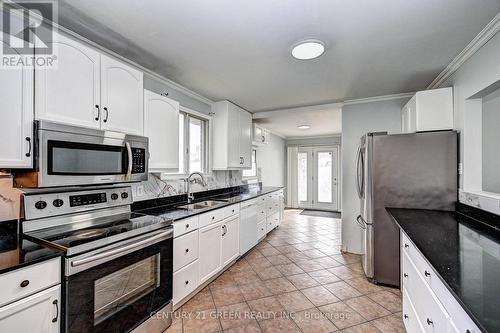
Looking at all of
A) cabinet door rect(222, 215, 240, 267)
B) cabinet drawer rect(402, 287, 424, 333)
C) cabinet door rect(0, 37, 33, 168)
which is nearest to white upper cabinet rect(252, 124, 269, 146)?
cabinet door rect(222, 215, 240, 267)

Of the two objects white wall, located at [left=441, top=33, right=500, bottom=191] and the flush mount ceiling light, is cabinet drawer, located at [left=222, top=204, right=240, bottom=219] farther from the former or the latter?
white wall, located at [left=441, top=33, right=500, bottom=191]

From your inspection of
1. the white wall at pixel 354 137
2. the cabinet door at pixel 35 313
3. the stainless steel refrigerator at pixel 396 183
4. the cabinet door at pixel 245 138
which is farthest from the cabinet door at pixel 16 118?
the white wall at pixel 354 137

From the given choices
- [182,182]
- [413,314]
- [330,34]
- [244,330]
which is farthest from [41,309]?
[330,34]

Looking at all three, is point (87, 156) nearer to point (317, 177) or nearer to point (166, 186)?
point (166, 186)

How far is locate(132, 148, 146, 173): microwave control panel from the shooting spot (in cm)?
195

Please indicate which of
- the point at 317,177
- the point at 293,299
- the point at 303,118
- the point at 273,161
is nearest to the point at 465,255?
the point at 293,299

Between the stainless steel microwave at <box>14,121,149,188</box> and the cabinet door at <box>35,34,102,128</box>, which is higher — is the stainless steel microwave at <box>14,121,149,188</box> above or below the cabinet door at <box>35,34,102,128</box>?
below

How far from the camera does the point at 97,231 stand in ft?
5.20

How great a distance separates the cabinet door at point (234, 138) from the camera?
356 cm

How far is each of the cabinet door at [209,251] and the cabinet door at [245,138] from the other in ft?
5.19

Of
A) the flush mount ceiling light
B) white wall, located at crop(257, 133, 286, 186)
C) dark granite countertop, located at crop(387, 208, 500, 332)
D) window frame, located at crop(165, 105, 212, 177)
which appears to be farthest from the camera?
white wall, located at crop(257, 133, 286, 186)

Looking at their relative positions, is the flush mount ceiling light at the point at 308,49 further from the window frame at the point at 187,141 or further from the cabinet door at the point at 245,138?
the cabinet door at the point at 245,138

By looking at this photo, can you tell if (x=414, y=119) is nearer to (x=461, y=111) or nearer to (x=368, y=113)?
(x=461, y=111)

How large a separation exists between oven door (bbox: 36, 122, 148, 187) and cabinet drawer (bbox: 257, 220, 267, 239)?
2371 millimetres
